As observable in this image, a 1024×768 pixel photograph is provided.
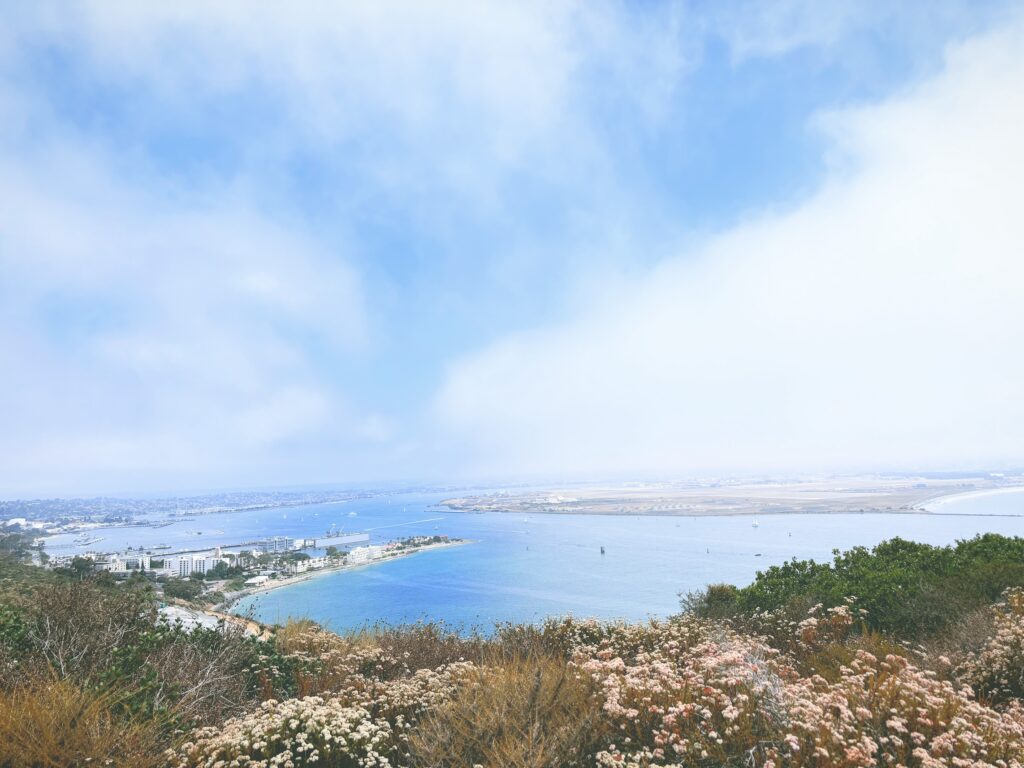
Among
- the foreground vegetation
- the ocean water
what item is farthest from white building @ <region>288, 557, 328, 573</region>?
the foreground vegetation

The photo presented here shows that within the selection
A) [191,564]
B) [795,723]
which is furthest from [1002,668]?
[191,564]

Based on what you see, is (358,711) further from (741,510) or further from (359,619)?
(741,510)

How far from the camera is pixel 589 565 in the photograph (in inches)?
1795

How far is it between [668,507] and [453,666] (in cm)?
9103

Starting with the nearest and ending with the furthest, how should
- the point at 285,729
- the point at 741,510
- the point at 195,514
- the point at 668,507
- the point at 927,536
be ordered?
the point at 285,729 → the point at 927,536 → the point at 741,510 → the point at 668,507 → the point at 195,514

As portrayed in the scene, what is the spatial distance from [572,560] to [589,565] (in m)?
3.44

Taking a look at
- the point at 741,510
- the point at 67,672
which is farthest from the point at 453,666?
the point at 741,510

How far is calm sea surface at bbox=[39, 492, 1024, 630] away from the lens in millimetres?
32000

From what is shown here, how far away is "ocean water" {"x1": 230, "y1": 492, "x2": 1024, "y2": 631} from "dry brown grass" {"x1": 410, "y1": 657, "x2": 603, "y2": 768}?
1372 centimetres

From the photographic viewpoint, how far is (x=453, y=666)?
5777 millimetres

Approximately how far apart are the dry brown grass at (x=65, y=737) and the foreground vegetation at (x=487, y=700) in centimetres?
1

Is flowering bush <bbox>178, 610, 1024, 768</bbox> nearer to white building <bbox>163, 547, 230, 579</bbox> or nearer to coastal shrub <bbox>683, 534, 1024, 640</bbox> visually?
coastal shrub <bbox>683, 534, 1024, 640</bbox>

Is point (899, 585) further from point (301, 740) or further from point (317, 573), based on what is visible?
point (317, 573)

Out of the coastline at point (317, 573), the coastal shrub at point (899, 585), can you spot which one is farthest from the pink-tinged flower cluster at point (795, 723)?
the coastline at point (317, 573)
